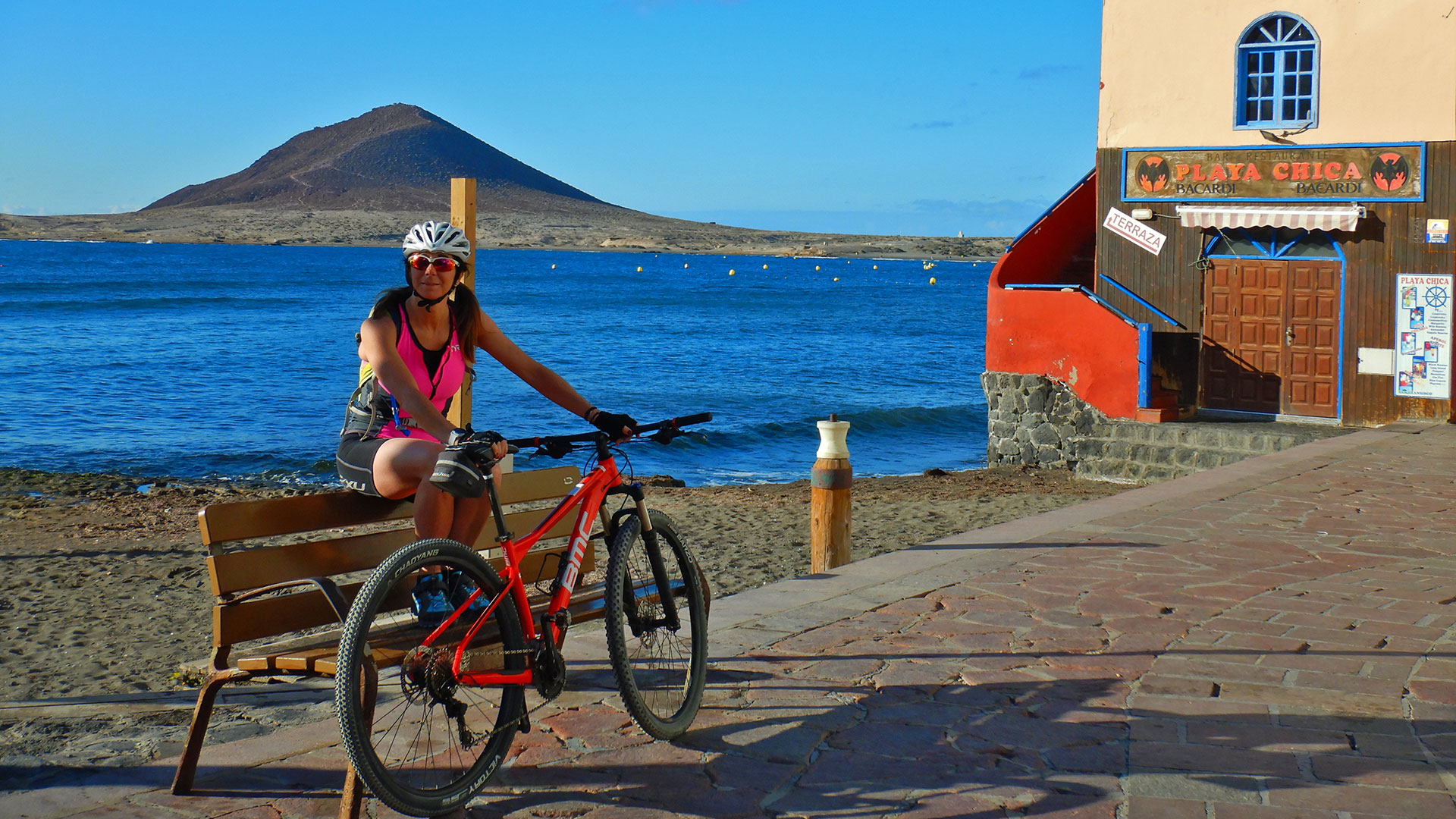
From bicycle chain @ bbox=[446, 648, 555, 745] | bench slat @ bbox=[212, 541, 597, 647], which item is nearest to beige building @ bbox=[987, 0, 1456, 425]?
bicycle chain @ bbox=[446, 648, 555, 745]

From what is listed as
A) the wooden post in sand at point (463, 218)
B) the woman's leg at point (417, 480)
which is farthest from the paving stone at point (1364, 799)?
the wooden post in sand at point (463, 218)

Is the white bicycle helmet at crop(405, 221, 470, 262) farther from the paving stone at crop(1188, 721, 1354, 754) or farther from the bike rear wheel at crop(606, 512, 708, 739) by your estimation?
the paving stone at crop(1188, 721, 1354, 754)

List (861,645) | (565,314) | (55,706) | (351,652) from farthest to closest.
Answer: (565,314), (55,706), (861,645), (351,652)

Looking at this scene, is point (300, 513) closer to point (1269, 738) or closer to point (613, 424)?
point (613, 424)

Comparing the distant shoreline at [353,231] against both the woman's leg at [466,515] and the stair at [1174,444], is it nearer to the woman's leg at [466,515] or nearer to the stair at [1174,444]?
the stair at [1174,444]

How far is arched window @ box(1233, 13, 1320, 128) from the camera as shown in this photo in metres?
14.8

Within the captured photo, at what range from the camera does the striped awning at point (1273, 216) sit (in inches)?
571

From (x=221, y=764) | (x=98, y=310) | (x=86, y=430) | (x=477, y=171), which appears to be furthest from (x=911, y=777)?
(x=477, y=171)

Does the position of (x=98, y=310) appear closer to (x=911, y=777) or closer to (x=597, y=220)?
(x=911, y=777)

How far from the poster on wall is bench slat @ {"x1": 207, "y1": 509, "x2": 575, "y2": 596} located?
13.2m

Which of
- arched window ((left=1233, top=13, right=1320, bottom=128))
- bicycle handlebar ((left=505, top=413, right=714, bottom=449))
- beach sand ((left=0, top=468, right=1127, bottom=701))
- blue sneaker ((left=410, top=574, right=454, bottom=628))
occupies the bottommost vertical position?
beach sand ((left=0, top=468, right=1127, bottom=701))

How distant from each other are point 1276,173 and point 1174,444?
350 centimetres

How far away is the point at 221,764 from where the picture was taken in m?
3.71

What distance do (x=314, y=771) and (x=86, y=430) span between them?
21847 mm
